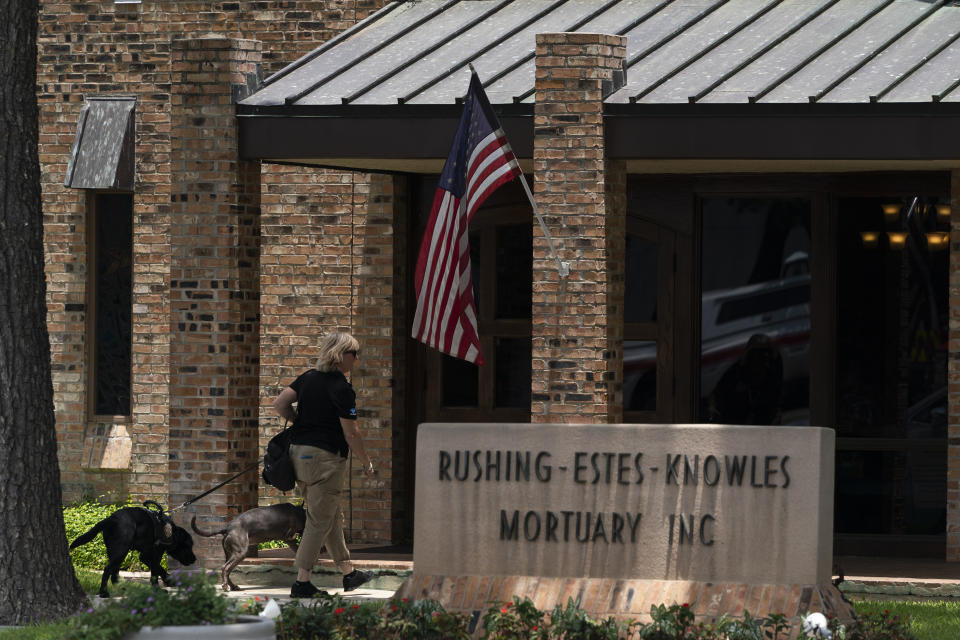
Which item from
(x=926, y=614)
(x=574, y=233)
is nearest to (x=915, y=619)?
(x=926, y=614)

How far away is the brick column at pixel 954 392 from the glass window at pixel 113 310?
25.0 ft

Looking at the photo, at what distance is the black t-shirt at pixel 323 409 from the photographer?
1179 centimetres

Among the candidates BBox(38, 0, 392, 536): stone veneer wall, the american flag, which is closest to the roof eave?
the american flag

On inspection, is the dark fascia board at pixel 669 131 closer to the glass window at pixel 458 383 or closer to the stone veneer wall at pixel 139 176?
the stone veneer wall at pixel 139 176

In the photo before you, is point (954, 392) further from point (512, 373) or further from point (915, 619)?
point (512, 373)

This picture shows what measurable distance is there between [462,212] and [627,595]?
12.0 ft

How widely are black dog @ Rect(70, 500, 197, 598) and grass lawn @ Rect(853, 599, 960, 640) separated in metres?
4.80

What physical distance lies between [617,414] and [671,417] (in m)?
2.04

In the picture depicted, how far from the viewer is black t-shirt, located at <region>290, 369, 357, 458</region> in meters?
11.8

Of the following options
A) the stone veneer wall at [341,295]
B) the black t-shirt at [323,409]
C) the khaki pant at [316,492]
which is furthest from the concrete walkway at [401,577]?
the stone veneer wall at [341,295]

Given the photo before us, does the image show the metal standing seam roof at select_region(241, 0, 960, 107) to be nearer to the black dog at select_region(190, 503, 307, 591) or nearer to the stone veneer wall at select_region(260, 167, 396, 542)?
the stone veneer wall at select_region(260, 167, 396, 542)

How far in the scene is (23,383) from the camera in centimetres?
1077

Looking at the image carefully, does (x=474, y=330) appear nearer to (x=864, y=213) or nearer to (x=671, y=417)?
(x=671, y=417)

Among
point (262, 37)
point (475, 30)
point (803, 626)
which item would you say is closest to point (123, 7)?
point (262, 37)
